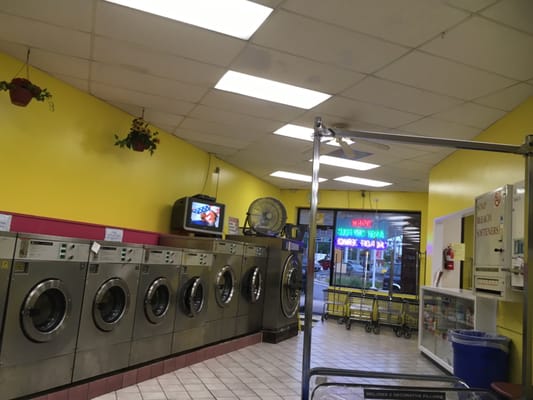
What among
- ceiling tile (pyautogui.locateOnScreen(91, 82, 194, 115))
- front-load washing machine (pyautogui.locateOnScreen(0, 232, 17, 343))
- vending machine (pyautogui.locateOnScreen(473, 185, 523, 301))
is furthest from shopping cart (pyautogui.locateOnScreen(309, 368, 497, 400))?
ceiling tile (pyautogui.locateOnScreen(91, 82, 194, 115))

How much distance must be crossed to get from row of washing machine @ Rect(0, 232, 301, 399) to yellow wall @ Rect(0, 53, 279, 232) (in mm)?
868

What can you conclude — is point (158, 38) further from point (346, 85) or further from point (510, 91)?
point (510, 91)

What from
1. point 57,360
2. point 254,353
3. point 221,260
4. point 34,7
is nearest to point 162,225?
point 221,260

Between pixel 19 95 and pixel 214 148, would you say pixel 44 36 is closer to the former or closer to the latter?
pixel 19 95

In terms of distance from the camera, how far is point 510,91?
3951 mm

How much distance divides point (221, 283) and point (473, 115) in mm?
3541

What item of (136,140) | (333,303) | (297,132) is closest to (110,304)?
(136,140)

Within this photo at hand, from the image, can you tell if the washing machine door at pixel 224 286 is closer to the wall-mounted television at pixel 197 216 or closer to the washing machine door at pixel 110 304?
the wall-mounted television at pixel 197 216

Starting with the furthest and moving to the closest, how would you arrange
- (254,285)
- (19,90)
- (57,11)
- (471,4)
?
(254,285)
(19,90)
(57,11)
(471,4)

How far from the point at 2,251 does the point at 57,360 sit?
37.3 inches

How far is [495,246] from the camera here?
3801 mm

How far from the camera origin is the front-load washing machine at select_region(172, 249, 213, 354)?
4559mm

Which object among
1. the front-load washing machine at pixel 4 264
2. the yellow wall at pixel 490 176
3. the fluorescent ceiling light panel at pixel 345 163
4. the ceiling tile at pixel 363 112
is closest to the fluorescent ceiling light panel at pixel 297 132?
the ceiling tile at pixel 363 112

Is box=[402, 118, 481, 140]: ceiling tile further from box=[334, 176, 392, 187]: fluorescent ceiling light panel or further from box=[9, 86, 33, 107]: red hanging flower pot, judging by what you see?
box=[9, 86, 33, 107]: red hanging flower pot
